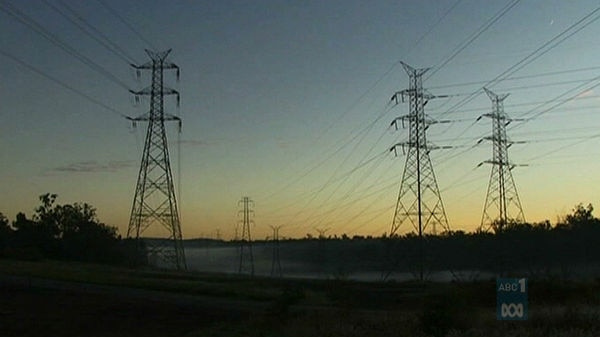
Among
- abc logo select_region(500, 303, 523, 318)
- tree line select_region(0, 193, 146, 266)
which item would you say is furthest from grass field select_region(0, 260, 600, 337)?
tree line select_region(0, 193, 146, 266)

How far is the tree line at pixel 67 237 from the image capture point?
11831 centimetres

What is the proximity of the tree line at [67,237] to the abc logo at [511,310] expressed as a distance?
9529 cm

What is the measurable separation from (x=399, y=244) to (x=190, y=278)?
42.4 metres

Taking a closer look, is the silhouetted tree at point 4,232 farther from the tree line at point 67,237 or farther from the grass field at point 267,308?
the grass field at point 267,308

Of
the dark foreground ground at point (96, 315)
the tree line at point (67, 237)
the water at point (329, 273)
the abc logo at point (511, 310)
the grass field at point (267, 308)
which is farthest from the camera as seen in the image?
the tree line at point (67, 237)

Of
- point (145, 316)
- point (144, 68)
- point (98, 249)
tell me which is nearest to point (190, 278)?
point (144, 68)

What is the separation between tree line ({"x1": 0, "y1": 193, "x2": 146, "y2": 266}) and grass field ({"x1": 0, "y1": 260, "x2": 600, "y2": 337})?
5213 centimetres

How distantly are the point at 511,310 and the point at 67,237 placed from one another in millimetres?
108914

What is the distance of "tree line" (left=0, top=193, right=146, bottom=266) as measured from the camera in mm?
118312

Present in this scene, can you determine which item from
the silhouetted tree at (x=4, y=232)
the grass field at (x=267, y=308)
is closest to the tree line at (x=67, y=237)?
the silhouetted tree at (x=4, y=232)

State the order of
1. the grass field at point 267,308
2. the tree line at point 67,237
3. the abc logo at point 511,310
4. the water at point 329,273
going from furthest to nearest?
the tree line at point 67,237 < the water at point 329,273 < the grass field at point 267,308 < the abc logo at point 511,310

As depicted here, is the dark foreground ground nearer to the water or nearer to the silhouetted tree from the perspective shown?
the water

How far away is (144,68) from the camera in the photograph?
64062 mm

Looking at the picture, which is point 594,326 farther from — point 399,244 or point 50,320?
point 399,244
